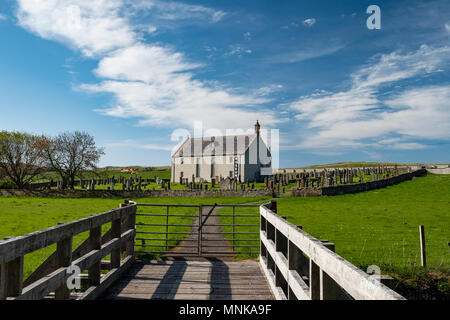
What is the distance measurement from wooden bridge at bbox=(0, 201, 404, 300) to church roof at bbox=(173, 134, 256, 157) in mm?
48037

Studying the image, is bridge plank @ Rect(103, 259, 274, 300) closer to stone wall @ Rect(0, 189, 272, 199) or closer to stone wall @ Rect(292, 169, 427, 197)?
stone wall @ Rect(292, 169, 427, 197)

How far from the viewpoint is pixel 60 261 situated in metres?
4.05

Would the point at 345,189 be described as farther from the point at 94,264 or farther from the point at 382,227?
the point at 94,264

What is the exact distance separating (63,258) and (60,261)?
5 cm

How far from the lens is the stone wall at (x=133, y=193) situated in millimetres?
→ 33062

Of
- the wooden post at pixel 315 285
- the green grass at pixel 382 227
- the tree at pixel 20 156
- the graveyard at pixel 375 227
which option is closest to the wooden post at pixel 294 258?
the wooden post at pixel 315 285

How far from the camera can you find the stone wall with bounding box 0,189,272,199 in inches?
1302

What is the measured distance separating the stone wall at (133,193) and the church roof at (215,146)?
74.3 ft

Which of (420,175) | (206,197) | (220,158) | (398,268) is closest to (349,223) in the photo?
(398,268)

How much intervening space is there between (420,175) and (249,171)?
2697cm

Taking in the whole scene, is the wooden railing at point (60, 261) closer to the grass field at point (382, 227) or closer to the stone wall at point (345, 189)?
the grass field at point (382, 227)

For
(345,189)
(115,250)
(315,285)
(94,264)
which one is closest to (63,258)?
(94,264)

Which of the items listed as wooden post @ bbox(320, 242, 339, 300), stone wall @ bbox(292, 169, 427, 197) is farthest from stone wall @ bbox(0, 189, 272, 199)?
wooden post @ bbox(320, 242, 339, 300)
